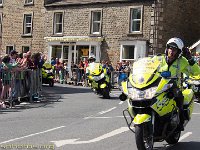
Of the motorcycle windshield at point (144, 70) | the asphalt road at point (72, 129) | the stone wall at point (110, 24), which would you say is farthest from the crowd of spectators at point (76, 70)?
the motorcycle windshield at point (144, 70)

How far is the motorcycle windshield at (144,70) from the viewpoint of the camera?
758 centimetres

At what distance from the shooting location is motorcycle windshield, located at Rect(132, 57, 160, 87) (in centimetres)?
758

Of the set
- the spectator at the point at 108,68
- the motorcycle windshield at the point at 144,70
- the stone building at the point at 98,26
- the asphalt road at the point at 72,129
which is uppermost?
the stone building at the point at 98,26

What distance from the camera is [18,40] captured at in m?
43.4

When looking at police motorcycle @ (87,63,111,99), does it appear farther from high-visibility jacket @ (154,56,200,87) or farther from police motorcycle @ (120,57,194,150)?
police motorcycle @ (120,57,194,150)

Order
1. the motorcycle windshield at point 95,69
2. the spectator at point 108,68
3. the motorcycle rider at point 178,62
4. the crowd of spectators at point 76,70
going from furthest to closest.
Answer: the crowd of spectators at point 76,70, the spectator at point 108,68, the motorcycle windshield at point 95,69, the motorcycle rider at point 178,62

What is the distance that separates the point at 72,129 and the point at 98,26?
28109 mm

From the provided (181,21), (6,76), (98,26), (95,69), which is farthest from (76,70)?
(6,76)

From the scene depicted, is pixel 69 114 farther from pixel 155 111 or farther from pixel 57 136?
pixel 155 111

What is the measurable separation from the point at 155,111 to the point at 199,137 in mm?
2792

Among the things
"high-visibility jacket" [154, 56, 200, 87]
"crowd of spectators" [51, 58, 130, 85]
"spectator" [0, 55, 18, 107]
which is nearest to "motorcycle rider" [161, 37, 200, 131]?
"high-visibility jacket" [154, 56, 200, 87]

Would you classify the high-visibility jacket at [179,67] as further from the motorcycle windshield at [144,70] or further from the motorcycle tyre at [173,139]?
the motorcycle tyre at [173,139]

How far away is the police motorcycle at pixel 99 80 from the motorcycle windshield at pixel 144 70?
37.7 ft

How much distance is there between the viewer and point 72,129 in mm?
10906
